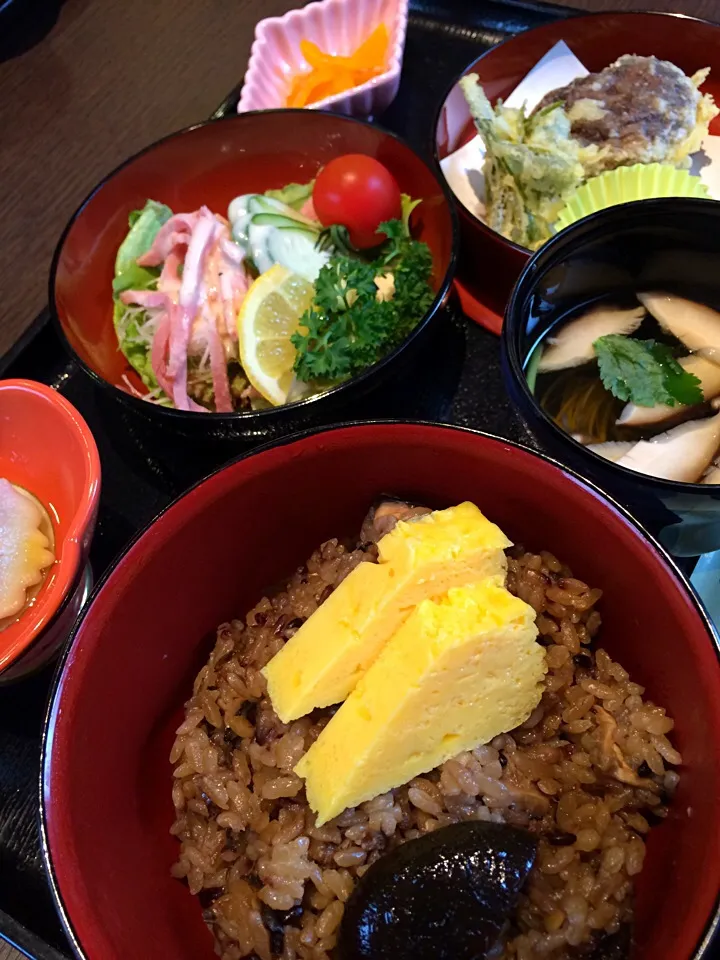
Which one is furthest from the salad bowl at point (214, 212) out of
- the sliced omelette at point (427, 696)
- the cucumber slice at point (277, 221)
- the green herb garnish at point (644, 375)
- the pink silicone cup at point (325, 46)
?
the sliced omelette at point (427, 696)

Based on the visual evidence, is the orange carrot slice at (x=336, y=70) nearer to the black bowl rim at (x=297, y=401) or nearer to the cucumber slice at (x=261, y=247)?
the black bowl rim at (x=297, y=401)

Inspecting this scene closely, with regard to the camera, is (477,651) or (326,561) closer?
(477,651)

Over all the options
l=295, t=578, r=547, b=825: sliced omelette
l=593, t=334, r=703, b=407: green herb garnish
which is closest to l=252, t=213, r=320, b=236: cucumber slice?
l=593, t=334, r=703, b=407: green herb garnish

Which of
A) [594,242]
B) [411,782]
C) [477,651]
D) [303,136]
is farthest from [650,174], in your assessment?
[411,782]

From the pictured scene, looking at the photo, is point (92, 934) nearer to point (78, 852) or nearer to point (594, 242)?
point (78, 852)

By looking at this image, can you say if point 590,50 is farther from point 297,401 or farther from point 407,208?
point 297,401

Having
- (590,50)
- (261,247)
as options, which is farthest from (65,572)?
(590,50)
